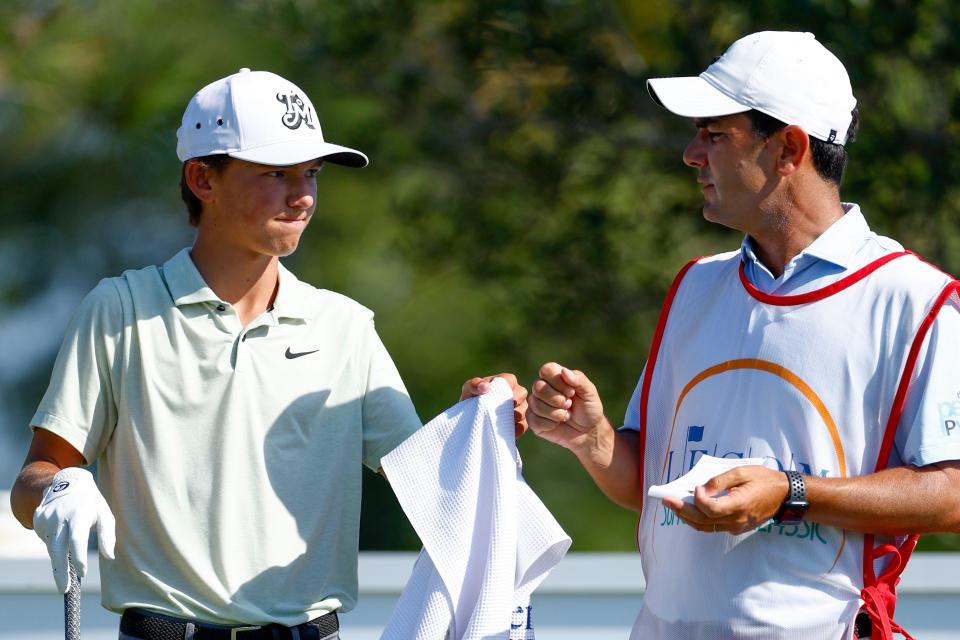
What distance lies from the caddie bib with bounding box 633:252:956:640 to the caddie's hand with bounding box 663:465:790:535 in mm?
99

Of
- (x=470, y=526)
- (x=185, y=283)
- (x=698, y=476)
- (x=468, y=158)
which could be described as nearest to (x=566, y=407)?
(x=470, y=526)

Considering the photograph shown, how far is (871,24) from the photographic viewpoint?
5.49m

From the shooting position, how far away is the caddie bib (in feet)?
7.72

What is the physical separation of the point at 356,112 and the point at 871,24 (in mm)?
2389

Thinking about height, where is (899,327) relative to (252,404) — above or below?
above

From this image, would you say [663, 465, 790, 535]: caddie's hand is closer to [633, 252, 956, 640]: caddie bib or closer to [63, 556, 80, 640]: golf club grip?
[633, 252, 956, 640]: caddie bib

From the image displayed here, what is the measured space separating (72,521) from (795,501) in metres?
1.11

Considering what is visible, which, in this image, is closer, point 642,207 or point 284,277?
point 284,277

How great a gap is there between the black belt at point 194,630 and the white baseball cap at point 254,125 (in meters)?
0.79

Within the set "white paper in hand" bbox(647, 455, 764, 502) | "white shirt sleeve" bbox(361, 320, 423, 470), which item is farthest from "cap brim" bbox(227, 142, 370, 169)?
"white paper in hand" bbox(647, 455, 764, 502)

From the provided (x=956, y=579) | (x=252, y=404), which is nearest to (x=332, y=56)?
(x=956, y=579)

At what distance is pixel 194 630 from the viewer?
8.10ft

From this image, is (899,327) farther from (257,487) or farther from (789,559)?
(257,487)

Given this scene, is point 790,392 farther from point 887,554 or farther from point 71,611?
point 71,611
